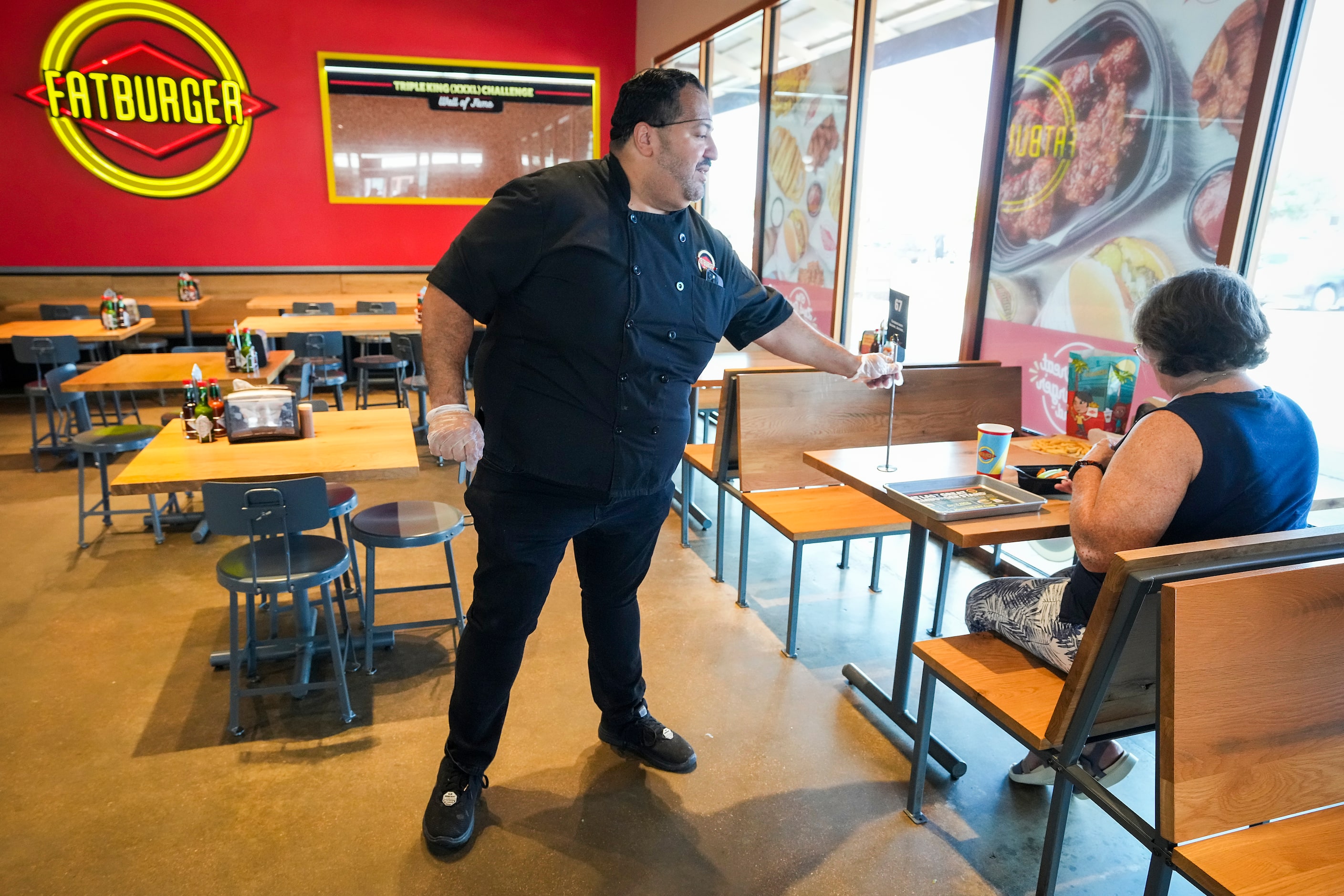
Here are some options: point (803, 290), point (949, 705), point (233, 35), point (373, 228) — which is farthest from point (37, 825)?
point (233, 35)

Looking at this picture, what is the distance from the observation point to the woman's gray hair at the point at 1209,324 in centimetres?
170

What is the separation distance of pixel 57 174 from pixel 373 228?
2626 millimetres

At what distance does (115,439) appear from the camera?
13.1 ft

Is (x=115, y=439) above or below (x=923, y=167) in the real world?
below

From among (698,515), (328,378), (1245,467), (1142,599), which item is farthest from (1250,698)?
(328,378)

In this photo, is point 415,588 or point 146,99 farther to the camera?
point 146,99

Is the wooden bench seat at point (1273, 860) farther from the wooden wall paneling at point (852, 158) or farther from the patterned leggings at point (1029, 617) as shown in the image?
the wooden wall paneling at point (852, 158)

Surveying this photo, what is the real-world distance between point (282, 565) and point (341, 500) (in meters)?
0.41

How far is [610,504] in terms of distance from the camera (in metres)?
1.98

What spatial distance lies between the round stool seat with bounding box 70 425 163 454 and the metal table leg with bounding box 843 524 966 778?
136 inches

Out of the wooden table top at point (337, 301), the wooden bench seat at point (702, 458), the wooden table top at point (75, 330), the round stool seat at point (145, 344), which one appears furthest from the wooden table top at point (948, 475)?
the round stool seat at point (145, 344)

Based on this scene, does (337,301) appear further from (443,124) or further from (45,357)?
(45,357)

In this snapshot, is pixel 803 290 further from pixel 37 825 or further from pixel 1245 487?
pixel 37 825

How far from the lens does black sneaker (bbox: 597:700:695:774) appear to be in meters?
→ 2.36
